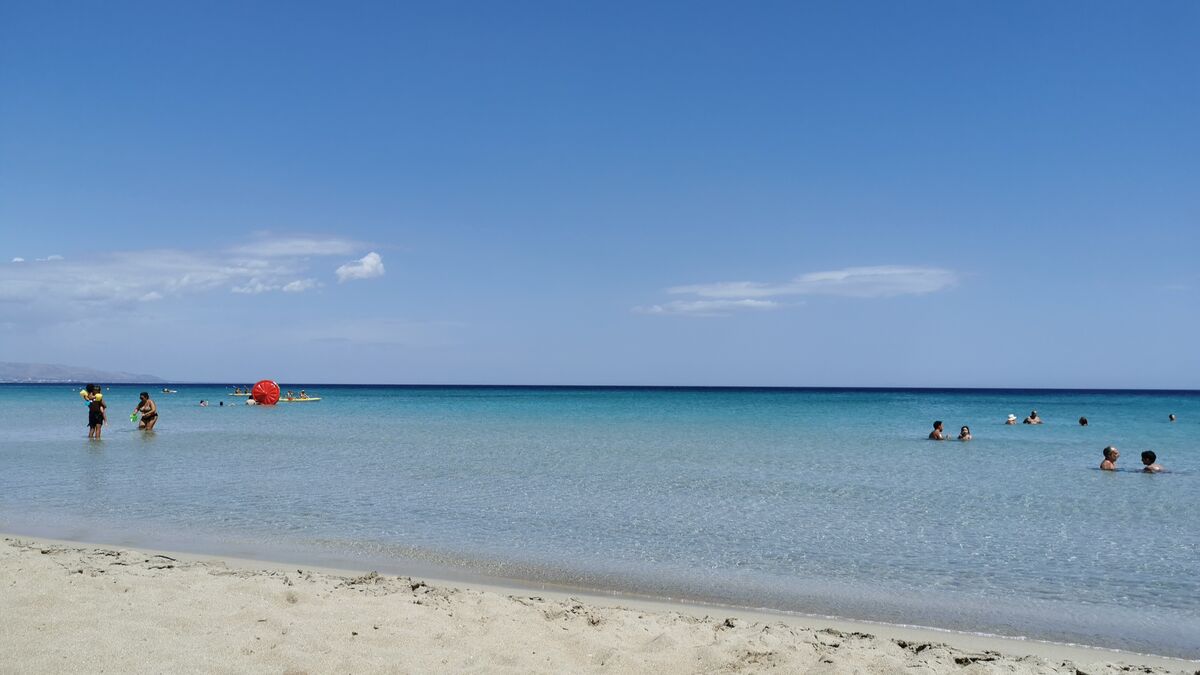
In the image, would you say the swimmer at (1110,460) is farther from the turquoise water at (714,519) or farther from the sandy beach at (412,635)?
the sandy beach at (412,635)

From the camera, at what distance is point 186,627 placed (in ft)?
18.5

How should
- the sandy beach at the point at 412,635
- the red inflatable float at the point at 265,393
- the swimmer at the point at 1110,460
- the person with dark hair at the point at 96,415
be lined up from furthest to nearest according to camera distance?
the red inflatable float at the point at 265,393 < the person with dark hair at the point at 96,415 < the swimmer at the point at 1110,460 < the sandy beach at the point at 412,635

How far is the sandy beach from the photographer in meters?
5.12

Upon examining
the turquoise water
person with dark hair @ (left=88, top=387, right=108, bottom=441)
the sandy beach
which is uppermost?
person with dark hair @ (left=88, top=387, right=108, bottom=441)

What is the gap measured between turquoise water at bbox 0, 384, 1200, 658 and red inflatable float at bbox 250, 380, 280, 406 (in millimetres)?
24415

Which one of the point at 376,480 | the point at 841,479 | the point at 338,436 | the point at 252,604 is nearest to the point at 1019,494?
the point at 841,479

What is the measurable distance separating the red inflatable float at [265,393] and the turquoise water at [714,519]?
961 inches

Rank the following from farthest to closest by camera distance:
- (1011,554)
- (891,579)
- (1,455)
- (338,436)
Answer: (338,436) → (1,455) → (1011,554) → (891,579)

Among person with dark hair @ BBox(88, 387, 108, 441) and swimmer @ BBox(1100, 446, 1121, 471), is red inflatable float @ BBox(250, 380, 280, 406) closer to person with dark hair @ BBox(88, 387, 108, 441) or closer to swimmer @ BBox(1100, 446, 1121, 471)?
person with dark hair @ BBox(88, 387, 108, 441)

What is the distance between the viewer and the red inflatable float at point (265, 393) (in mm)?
46438

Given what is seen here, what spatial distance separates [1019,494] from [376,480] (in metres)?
11.8

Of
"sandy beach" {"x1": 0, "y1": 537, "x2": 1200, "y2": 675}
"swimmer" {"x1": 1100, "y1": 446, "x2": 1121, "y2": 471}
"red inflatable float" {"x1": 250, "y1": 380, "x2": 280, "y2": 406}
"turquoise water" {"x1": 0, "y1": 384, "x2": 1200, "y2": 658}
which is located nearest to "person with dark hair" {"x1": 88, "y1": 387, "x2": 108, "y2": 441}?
"turquoise water" {"x1": 0, "y1": 384, "x2": 1200, "y2": 658}

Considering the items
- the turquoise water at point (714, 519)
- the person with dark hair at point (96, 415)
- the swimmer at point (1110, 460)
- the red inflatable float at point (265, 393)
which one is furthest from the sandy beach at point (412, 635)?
the red inflatable float at point (265, 393)

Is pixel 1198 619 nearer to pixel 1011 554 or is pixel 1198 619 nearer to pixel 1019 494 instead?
pixel 1011 554
